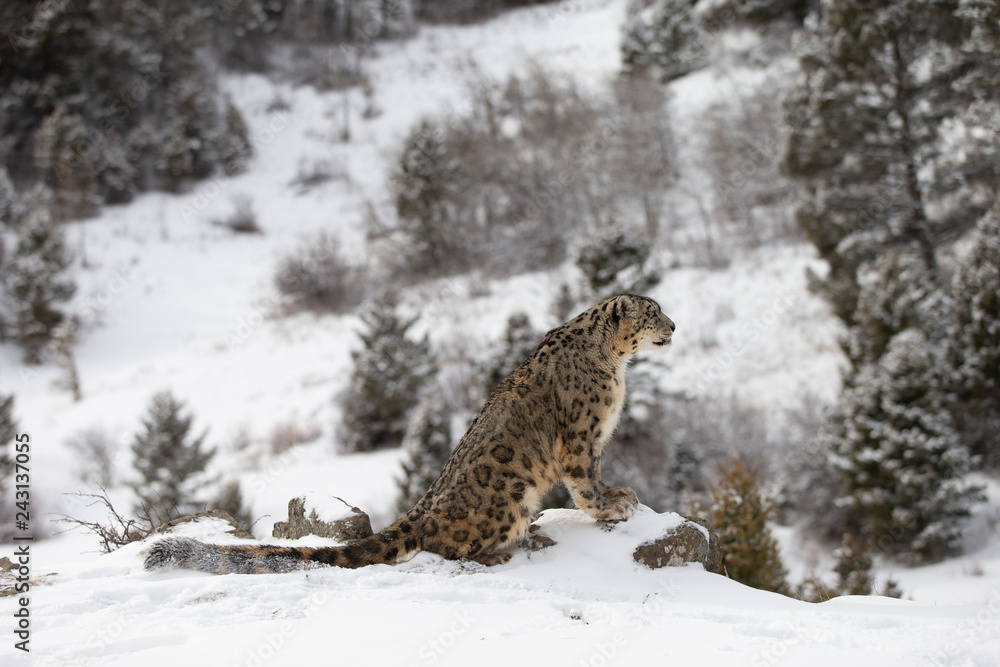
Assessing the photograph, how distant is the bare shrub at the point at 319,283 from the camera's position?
3438cm

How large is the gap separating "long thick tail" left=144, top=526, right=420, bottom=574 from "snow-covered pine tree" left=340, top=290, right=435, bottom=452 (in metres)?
17.0

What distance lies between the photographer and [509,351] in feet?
56.1

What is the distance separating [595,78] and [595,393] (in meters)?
44.7

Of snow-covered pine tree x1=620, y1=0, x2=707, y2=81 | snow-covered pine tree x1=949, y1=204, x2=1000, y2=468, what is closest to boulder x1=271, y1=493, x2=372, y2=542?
snow-covered pine tree x1=949, y1=204, x2=1000, y2=468

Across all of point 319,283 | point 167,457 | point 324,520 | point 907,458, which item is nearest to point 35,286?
point 319,283

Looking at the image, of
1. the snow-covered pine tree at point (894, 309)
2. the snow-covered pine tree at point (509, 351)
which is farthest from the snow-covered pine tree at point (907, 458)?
the snow-covered pine tree at point (509, 351)

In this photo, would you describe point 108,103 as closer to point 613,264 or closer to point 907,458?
point 613,264

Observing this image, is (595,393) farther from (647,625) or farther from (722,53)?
(722,53)

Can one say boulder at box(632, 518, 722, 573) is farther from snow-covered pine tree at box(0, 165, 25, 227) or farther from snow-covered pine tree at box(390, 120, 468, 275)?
snow-covered pine tree at box(0, 165, 25, 227)

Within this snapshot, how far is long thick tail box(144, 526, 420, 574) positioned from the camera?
422 centimetres

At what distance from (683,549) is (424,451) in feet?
37.5

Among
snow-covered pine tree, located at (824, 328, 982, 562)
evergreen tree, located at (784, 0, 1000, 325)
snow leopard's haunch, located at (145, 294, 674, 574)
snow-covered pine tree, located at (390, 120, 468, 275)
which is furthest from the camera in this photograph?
snow-covered pine tree, located at (390, 120, 468, 275)

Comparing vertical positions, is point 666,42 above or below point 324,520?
above

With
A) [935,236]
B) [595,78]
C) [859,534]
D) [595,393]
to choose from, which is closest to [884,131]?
[935,236]
